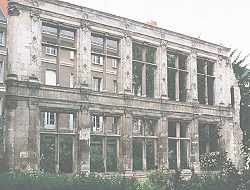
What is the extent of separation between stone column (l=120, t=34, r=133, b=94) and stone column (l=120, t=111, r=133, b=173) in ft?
4.61

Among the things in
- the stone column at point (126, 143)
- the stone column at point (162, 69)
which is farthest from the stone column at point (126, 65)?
the stone column at point (162, 69)

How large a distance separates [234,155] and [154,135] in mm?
7719

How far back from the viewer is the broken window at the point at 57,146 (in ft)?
67.7

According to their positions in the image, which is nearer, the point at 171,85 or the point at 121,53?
the point at 121,53

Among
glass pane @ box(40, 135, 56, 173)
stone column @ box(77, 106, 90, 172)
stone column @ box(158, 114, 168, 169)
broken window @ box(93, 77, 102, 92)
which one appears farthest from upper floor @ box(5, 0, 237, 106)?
glass pane @ box(40, 135, 56, 173)

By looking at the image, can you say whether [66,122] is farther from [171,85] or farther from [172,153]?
[172,153]

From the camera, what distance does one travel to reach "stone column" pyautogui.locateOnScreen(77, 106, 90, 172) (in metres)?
21.3

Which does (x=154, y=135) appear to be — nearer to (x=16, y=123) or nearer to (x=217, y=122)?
(x=217, y=122)

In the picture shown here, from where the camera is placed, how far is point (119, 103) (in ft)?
75.9

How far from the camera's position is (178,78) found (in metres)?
27.0

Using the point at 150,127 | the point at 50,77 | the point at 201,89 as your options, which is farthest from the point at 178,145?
the point at 50,77

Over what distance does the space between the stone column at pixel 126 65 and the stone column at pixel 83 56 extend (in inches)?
89.2

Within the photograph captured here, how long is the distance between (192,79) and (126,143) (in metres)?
7.10

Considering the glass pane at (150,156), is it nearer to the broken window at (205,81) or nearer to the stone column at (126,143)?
the stone column at (126,143)
